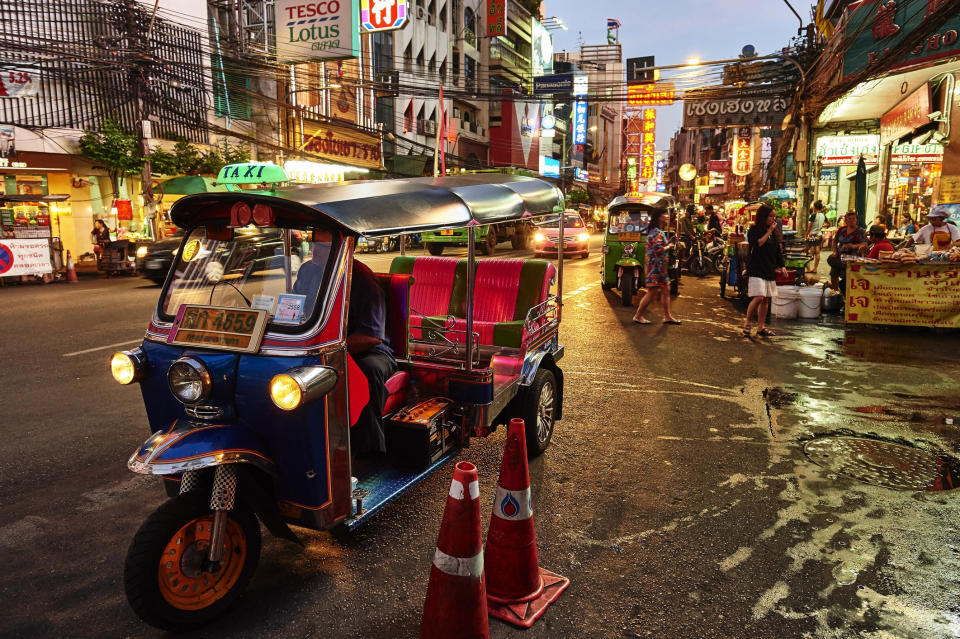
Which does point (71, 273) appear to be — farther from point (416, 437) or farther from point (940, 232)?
point (940, 232)

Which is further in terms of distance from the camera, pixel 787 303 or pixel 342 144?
pixel 342 144

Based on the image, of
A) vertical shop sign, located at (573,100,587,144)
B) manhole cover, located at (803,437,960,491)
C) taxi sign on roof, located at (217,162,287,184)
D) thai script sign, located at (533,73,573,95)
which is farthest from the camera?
vertical shop sign, located at (573,100,587,144)

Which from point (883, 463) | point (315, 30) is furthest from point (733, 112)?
point (883, 463)

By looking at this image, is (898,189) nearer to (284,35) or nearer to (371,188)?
(371,188)

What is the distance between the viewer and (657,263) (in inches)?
398

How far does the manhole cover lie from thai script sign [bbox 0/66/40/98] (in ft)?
73.3

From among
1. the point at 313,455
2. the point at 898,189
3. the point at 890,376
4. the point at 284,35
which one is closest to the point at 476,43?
the point at 284,35

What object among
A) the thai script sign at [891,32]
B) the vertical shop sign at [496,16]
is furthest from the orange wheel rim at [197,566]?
the vertical shop sign at [496,16]

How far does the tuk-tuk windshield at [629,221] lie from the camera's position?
13687 mm

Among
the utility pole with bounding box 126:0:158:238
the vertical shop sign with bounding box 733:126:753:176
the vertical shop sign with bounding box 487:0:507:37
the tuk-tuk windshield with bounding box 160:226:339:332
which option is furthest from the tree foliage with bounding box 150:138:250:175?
the vertical shop sign with bounding box 487:0:507:37

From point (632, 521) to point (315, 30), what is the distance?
2539 cm

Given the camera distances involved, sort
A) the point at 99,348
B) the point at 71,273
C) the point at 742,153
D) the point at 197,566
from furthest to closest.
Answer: the point at 742,153, the point at 71,273, the point at 99,348, the point at 197,566

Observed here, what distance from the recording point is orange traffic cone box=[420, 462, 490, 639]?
2520 mm

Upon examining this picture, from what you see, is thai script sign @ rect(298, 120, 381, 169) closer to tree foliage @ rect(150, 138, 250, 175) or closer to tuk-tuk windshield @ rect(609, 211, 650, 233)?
tree foliage @ rect(150, 138, 250, 175)
